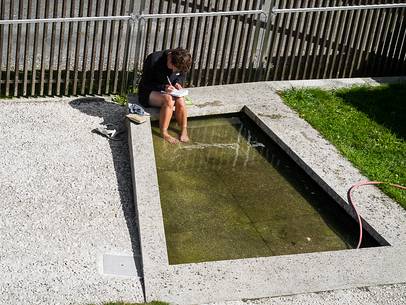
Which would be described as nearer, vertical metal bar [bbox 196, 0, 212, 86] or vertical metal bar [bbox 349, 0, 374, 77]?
vertical metal bar [bbox 196, 0, 212, 86]

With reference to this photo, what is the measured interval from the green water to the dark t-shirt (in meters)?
0.47

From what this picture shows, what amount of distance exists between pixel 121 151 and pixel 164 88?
954 mm

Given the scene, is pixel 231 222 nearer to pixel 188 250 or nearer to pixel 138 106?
pixel 188 250

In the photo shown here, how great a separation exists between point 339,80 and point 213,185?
3614mm

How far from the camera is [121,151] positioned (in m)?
10.1

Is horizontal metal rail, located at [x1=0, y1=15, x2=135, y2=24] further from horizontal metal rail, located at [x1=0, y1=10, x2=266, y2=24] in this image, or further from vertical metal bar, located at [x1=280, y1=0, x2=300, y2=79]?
vertical metal bar, located at [x1=280, y1=0, x2=300, y2=79]

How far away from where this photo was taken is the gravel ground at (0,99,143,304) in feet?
25.4

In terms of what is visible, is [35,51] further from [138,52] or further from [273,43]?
[273,43]

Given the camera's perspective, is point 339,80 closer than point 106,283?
No

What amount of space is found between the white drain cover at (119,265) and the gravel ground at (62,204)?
82 mm

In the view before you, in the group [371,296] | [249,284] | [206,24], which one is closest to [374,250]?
[371,296]

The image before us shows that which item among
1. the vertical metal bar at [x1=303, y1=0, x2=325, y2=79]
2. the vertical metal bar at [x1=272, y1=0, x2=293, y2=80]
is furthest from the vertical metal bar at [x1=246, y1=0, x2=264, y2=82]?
the vertical metal bar at [x1=303, y1=0, x2=325, y2=79]

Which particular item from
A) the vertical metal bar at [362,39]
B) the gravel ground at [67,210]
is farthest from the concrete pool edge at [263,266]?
the vertical metal bar at [362,39]

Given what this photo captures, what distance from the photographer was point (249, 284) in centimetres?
784
